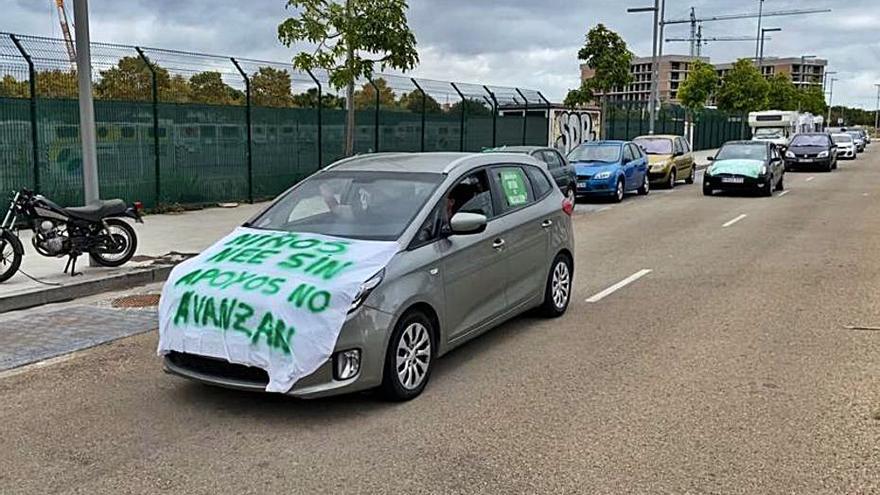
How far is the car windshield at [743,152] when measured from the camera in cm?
2223

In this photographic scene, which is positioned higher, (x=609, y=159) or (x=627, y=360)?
(x=609, y=159)

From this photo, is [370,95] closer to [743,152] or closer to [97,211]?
[743,152]

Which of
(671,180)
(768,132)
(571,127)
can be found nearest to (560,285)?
(671,180)

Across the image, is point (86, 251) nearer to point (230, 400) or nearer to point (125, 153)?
point (230, 400)

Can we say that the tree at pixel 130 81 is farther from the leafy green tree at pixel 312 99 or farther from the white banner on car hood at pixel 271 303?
the white banner on car hood at pixel 271 303

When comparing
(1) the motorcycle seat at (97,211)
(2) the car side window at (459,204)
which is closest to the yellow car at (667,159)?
(1) the motorcycle seat at (97,211)

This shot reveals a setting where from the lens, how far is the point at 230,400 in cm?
543

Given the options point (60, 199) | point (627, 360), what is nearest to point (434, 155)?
point (627, 360)

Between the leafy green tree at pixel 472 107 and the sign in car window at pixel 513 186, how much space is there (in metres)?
17.2

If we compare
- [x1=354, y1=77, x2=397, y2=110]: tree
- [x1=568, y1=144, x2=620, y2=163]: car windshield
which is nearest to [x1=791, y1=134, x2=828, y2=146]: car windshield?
[x1=568, y1=144, x2=620, y2=163]: car windshield

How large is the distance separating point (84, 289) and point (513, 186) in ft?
16.9

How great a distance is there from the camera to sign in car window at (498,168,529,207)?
7023 millimetres

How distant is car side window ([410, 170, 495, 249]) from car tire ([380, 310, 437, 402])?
56 cm

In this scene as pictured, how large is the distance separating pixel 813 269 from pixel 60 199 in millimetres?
12210
